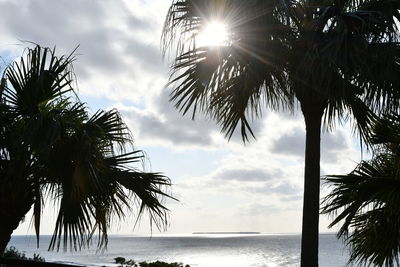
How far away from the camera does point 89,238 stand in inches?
228

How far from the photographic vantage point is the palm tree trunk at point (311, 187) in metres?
6.03

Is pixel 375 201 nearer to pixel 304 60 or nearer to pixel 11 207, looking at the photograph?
pixel 304 60

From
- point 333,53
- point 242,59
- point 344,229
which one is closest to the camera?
point 333,53

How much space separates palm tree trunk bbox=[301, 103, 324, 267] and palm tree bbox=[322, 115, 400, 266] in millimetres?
537

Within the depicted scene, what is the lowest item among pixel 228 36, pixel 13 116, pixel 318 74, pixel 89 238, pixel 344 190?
pixel 89 238

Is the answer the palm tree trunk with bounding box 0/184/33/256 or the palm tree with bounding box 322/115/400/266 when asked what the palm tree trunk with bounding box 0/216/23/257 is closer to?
the palm tree trunk with bounding box 0/184/33/256

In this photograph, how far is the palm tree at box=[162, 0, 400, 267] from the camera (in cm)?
571

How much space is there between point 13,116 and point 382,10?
180 inches

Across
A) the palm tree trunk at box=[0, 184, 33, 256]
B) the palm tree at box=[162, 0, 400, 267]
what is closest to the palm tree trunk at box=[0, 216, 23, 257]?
the palm tree trunk at box=[0, 184, 33, 256]

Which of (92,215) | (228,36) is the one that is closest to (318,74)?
(228,36)

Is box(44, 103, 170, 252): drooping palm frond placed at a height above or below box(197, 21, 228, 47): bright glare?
below

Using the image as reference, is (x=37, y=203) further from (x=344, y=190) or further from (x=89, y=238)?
(x=344, y=190)

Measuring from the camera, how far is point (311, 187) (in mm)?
6191

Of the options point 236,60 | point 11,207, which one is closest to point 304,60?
point 236,60
